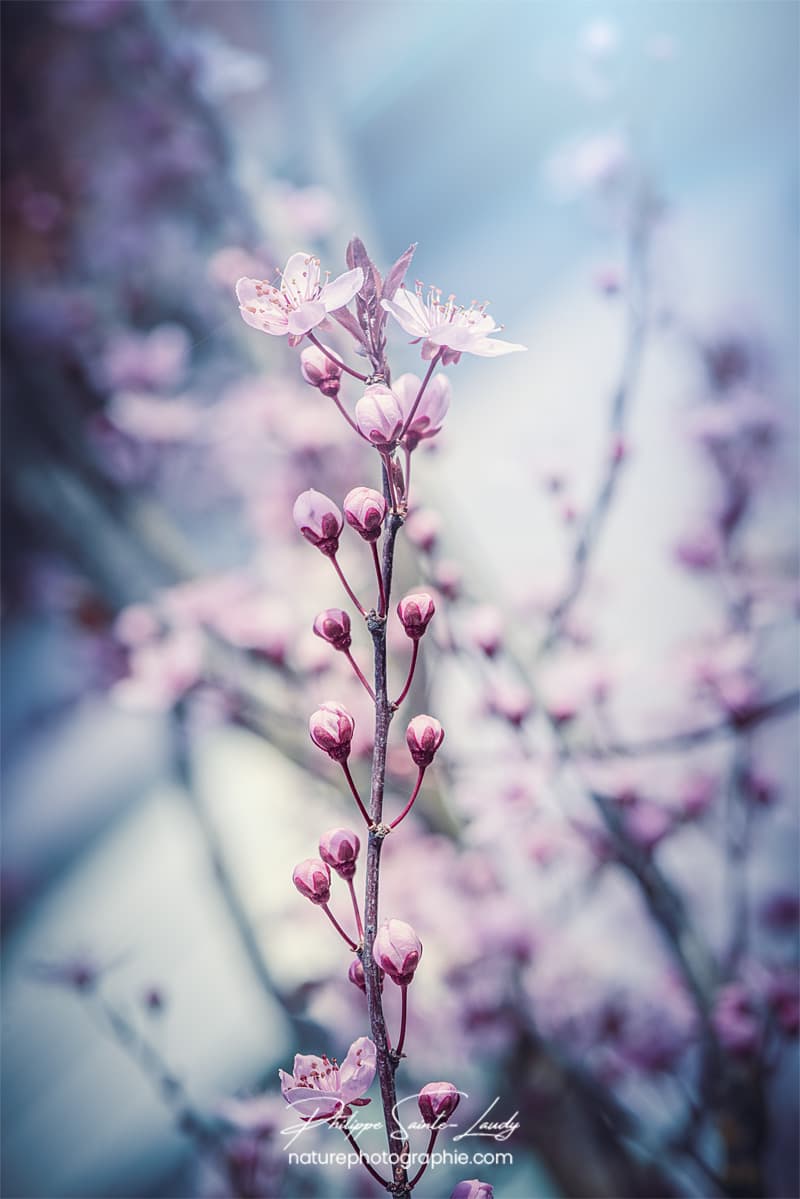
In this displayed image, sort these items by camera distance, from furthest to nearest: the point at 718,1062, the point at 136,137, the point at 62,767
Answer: the point at 62,767 < the point at 136,137 < the point at 718,1062

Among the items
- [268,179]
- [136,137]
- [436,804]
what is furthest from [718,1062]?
[136,137]

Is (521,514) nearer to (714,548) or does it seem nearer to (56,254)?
(714,548)

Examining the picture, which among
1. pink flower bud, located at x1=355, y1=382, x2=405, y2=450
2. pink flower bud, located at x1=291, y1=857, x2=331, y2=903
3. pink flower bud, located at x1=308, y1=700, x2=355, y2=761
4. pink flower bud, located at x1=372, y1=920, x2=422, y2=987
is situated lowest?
pink flower bud, located at x1=372, y1=920, x2=422, y2=987

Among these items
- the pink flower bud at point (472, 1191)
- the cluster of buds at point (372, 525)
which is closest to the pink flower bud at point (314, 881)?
the cluster of buds at point (372, 525)

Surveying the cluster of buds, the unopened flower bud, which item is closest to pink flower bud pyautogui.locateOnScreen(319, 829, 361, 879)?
the cluster of buds

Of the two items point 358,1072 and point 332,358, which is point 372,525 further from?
point 358,1072

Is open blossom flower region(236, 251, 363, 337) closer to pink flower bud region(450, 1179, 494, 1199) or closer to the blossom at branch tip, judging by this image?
the blossom at branch tip
